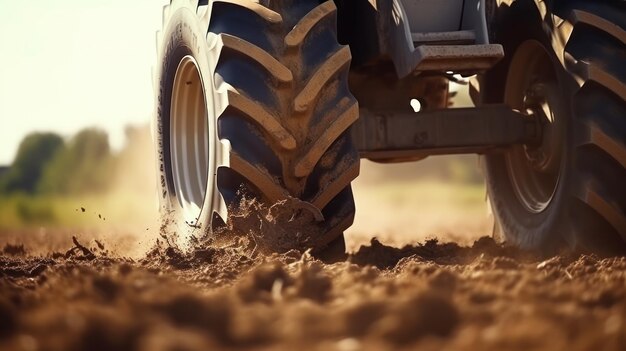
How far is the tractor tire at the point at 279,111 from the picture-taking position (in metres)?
4.21

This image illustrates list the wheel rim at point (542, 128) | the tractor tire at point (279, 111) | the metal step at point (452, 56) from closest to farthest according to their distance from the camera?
the tractor tire at point (279, 111), the metal step at point (452, 56), the wheel rim at point (542, 128)

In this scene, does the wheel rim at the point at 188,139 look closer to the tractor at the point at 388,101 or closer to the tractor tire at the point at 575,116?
the tractor at the point at 388,101

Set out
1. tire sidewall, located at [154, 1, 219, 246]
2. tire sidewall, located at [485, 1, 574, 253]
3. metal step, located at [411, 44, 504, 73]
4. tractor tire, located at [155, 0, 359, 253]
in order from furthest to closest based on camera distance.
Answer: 1. tire sidewall, located at [485, 1, 574, 253]
2. tire sidewall, located at [154, 1, 219, 246]
3. metal step, located at [411, 44, 504, 73]
4. tractor tire, located at [155, 0, 359, 253]

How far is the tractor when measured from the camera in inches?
167

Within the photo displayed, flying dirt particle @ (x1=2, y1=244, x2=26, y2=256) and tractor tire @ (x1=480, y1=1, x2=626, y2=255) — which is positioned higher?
tractor tire @ (x1=480, y1=1, x2=626, y2=255)

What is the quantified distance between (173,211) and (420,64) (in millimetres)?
1755

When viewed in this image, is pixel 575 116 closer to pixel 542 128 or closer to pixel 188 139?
pixel 542 128

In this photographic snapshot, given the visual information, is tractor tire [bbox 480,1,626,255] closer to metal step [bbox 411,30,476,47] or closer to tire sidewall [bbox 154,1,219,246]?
metal step [bbox 411,30,476,47]

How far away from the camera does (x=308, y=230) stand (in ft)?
14.2

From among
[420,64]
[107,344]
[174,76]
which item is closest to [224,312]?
[107,344]

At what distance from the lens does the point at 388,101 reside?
5.42m

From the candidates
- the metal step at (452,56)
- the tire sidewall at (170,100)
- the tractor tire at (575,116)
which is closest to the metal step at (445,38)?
the metal step at (452,56)

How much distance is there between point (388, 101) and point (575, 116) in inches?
44.9

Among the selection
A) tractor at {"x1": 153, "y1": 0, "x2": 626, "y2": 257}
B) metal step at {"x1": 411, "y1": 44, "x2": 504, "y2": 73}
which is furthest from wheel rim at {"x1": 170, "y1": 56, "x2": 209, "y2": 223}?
metal step at {"x1": 411, "y1": 44, "x2": 504, "y2": 73}
